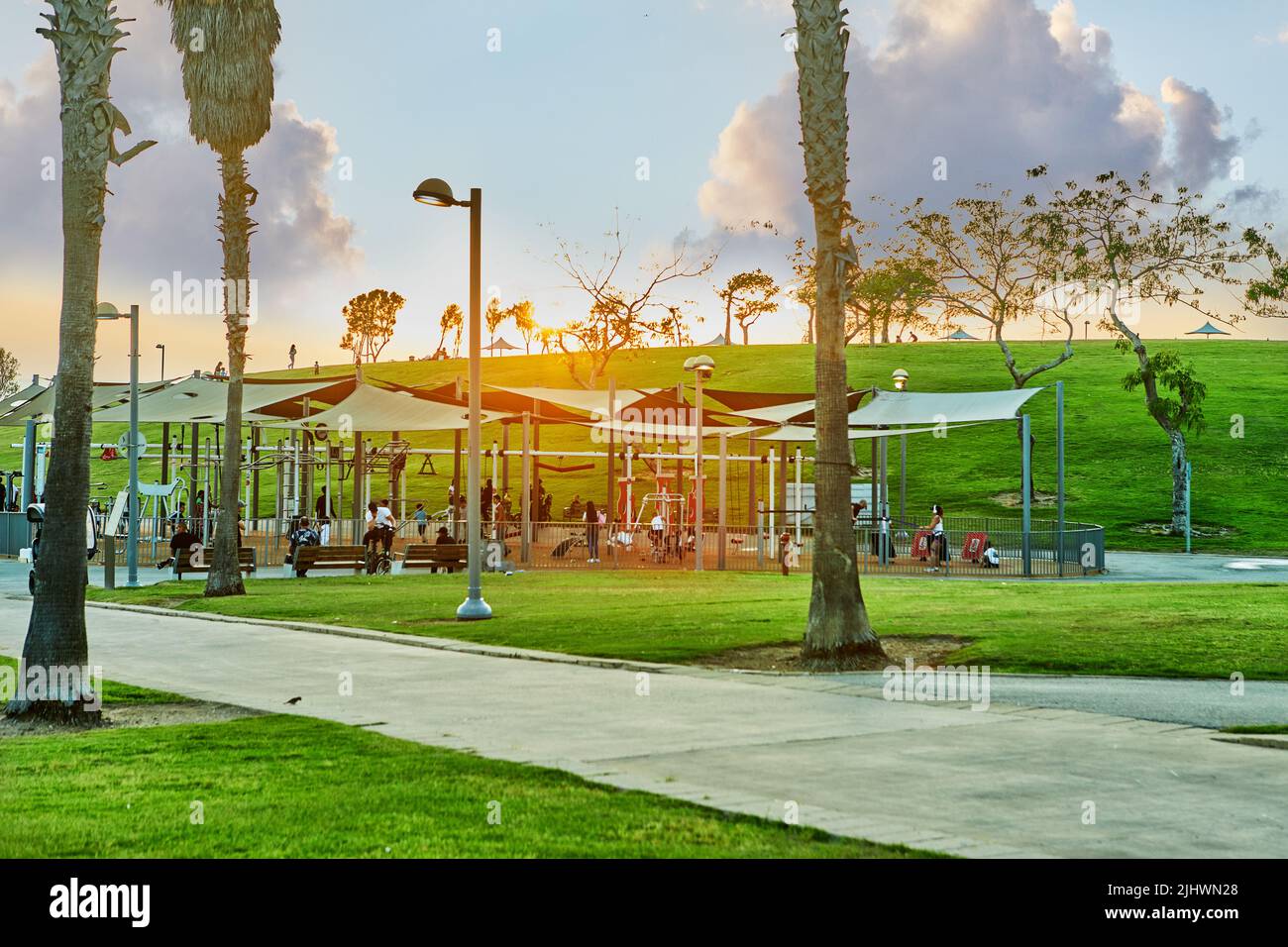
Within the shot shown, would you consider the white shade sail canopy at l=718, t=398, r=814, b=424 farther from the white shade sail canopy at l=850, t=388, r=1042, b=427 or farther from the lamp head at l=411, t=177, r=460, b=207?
the lamp head at l=411, t=177, r=460, b=207

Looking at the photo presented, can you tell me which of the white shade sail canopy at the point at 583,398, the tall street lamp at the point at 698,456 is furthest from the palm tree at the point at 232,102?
the white shade sail canopy at the point at 583,398

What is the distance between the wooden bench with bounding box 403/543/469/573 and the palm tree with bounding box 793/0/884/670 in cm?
1727

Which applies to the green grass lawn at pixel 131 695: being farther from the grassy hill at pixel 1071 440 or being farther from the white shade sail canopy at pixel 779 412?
the grassy hill at pixel 1071 440

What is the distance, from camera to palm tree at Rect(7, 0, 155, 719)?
1120cm

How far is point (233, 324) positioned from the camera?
26.2m

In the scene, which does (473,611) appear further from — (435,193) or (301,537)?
(301,537)

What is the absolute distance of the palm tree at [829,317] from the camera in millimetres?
14727

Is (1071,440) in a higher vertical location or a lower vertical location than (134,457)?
higher

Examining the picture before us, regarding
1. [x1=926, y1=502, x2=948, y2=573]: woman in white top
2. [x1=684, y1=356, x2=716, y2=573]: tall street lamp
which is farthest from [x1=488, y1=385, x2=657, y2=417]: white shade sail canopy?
[x1=926, y1=502, x2=948, y2=573]: woman in white top

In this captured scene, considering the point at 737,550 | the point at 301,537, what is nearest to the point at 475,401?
the point at 737,550

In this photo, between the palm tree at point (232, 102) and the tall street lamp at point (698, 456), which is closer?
the palm tree at point (232, 102)

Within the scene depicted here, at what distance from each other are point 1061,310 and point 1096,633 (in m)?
38.7

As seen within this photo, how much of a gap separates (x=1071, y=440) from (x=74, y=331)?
2640 inches
